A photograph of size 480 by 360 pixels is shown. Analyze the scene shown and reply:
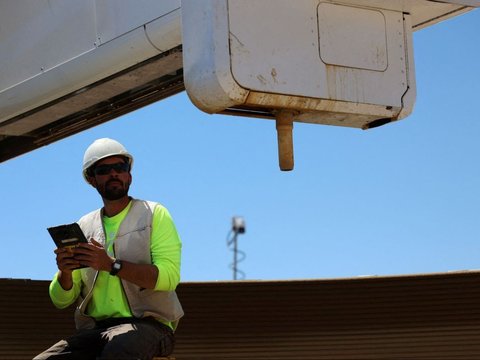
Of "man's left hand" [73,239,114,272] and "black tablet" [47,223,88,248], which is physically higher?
"black tablet" [47,223,88,248]

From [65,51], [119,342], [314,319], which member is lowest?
[119,342]

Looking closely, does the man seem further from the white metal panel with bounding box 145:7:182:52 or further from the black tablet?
the white metal panel with bounding box 145:7:182:52

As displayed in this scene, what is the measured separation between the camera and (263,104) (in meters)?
5.88

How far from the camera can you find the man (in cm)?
618

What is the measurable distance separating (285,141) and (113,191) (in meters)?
1.13

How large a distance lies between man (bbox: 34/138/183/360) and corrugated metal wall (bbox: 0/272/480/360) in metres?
2.53

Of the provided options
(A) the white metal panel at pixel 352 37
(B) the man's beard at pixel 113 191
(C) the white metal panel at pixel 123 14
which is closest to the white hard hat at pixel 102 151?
(B) the man's beard at pixel 113 191

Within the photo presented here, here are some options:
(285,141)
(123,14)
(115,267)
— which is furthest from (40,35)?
(285,141)

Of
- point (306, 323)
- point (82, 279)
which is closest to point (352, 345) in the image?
point (306, 323)

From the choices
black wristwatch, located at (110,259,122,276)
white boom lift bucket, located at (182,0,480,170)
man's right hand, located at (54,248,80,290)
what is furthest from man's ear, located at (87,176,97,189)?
→ white boom lift bucket, located at (182,0,480,170)

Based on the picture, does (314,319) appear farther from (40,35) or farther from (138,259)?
(40,35)

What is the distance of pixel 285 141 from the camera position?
6102mm

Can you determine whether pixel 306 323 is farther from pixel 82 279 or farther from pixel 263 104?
pixel 263 104

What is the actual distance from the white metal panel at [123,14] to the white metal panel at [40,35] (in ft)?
0.33
